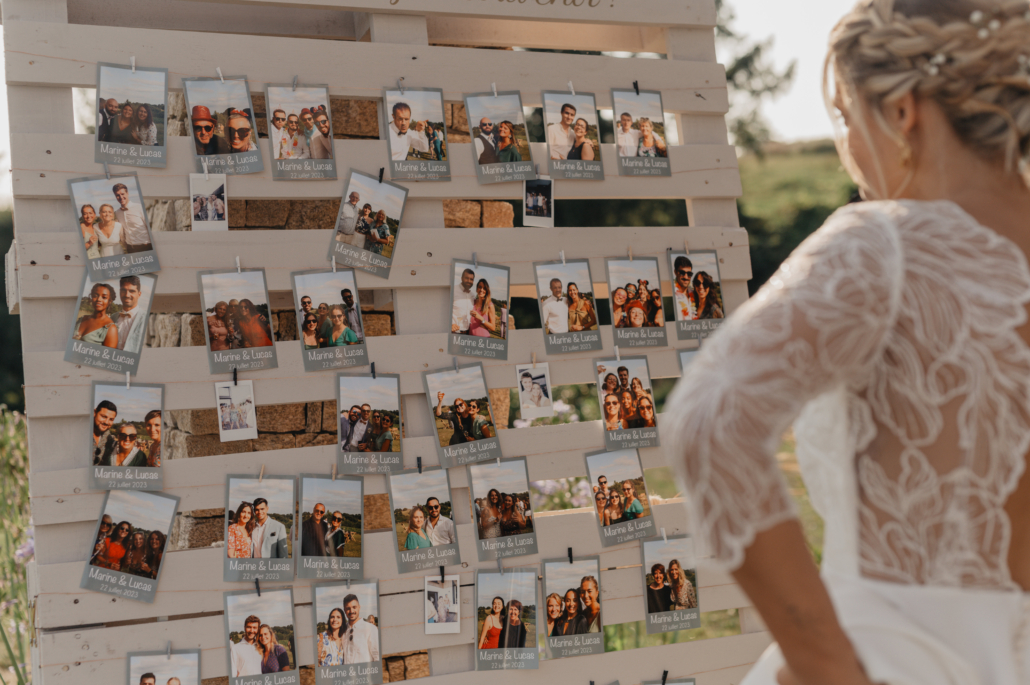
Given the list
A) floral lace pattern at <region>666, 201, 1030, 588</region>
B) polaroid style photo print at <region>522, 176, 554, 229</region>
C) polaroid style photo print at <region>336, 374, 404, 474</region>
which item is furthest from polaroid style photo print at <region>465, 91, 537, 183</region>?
floral lace pattern at <region>666, 201, 1030, 588</region>

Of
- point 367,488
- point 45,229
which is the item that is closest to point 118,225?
point 45,229

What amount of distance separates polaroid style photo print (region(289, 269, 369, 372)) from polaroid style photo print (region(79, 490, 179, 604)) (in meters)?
0.44

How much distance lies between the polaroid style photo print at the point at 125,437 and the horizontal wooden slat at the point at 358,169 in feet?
1.42

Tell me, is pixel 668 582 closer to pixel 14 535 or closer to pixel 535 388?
pixel 535 388

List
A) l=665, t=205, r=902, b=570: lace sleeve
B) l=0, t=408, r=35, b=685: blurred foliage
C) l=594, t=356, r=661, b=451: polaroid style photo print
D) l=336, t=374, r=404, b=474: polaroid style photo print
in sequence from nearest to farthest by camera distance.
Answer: l=665, t=205, r=902, b=570: lace sleeve → l=336, t=374, r=404, b=474: polaroid style photo print → l=594, t=356, r=661, b=451: polaroid style photo print → l=0, t=408, r=35, b=685: blurred foliage

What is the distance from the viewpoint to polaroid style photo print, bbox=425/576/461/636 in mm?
1940

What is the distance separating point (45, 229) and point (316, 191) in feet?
1.87

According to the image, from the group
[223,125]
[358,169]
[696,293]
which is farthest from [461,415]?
[223,125]

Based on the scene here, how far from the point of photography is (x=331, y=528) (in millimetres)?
1884

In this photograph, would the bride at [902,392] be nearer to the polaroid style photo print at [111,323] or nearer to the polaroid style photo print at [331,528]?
the polaroid style photo print at [331,528]

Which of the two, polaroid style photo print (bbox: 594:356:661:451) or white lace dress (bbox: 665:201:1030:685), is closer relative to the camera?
white lace dress (bbox: 665:201:1030:685)

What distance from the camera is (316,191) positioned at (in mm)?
1948

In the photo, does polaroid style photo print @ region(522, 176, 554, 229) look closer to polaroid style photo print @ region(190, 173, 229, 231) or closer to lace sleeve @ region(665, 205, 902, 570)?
polaroid style photo print @ region(190, 173, 229, 231)

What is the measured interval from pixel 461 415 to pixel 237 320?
559mm
